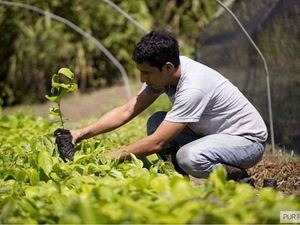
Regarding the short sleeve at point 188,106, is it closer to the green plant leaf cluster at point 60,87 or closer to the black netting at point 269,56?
the green plant leaf cluster at point 60,87

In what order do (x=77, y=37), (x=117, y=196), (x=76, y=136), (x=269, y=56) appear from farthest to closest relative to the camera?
(x=77, y=37) < (x=269, y=56) < (x=76, y=136) < (x=117, y=196)

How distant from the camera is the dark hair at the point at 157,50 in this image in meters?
3.88

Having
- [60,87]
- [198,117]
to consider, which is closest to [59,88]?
[60,87]

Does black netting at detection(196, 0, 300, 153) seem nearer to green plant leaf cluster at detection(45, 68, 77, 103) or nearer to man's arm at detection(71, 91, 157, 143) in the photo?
man's arm at detection(71, 91, 157, 143)

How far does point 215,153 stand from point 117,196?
1.36 meters

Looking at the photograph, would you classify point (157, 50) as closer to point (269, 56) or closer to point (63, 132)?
point (63, 132)

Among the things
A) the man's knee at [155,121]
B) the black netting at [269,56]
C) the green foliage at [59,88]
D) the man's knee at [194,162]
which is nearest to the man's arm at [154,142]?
the man's knee at [194,162]

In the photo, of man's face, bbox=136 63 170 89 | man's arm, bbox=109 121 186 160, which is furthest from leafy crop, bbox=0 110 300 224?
man's face, bbox=136 63 170 89

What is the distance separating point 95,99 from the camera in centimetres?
1216

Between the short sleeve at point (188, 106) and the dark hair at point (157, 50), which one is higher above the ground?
the dark hair at point (157, 50)

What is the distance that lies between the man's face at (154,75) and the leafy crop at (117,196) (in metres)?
0.47

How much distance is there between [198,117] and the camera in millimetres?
3918

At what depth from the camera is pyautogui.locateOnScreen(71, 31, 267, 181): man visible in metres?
3.86

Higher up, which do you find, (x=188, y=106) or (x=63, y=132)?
(x=188, y=106)
